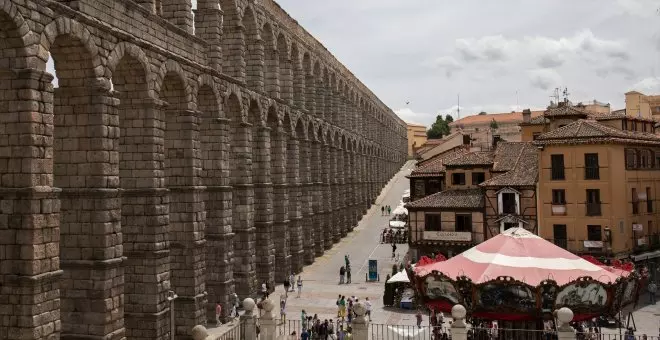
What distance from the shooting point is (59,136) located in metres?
20.7

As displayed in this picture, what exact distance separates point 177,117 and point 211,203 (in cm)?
573

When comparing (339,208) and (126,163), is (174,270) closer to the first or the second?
(126,163)

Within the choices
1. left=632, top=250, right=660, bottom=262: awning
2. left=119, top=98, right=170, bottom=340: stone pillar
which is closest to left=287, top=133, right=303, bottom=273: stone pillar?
left=119, top=98, right=170, bottom=340: stone pillar

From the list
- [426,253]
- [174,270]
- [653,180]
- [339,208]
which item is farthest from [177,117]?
[339,208]

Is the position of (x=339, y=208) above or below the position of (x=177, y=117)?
below

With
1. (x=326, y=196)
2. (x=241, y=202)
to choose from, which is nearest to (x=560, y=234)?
(x=241, y=202)

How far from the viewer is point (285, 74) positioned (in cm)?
4491

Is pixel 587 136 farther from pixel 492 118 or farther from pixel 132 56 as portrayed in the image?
pixel 492 118

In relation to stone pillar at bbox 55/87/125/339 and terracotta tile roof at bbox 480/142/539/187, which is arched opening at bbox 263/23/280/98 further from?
stone pillar at bbox 55/87/125/339

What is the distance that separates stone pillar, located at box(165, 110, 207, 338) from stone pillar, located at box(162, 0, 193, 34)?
401 cm

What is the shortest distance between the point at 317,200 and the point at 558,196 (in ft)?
70.6

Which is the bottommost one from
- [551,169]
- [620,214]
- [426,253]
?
[426,253]

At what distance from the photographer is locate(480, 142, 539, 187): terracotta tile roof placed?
3997cm

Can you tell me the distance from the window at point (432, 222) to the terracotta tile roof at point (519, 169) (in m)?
3.89
